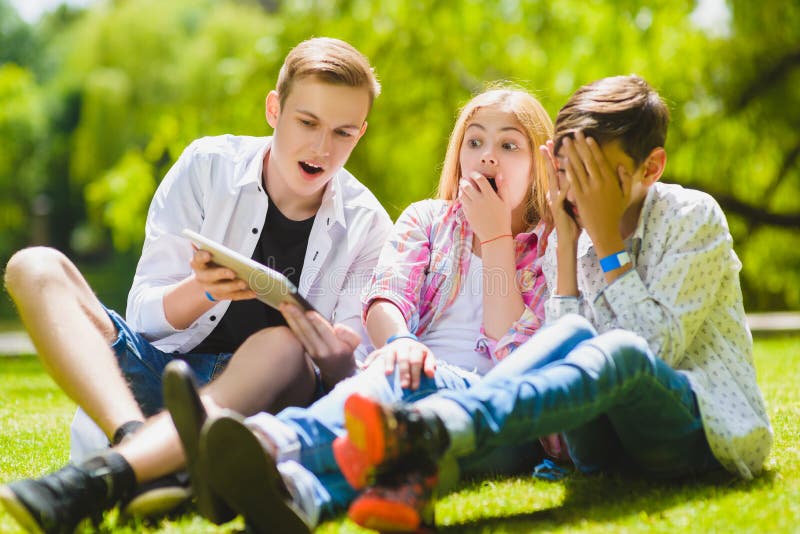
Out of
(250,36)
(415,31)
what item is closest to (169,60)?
(250,36)

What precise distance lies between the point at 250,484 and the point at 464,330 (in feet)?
3.96

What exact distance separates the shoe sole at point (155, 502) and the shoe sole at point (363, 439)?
0.45 m

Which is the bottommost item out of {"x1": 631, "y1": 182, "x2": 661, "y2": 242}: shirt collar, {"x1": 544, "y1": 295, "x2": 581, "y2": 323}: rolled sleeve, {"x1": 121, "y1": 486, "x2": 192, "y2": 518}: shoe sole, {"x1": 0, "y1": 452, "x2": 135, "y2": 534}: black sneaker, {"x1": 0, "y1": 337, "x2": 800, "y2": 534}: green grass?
{"x1": 0, "y1": 337, "x2": 800, "y2": 534}: green grass

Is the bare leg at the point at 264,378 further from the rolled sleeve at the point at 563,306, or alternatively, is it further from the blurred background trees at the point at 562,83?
the blurred background trees at the point at 562,83

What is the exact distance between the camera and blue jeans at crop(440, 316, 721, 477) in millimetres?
2092

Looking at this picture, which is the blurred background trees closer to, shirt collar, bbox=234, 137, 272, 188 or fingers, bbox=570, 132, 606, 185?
shirt collar, bbox=234, 137, 272, 188

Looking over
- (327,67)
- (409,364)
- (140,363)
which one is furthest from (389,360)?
(327,67)

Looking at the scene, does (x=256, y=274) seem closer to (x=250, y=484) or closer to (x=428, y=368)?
(x=428, y=368)

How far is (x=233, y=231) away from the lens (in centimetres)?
336

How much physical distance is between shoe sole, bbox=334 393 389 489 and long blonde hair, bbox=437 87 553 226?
1449 mm

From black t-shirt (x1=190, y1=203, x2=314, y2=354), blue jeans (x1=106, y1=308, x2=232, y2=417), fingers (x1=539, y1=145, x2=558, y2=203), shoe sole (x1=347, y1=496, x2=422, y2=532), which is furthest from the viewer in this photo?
black t-shirt (x1=190, y1=203, x2=314, y2=354)

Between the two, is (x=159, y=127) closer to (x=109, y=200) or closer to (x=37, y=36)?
(x=109, y=200)

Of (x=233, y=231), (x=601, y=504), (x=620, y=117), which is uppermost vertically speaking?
(x=620, y=117)

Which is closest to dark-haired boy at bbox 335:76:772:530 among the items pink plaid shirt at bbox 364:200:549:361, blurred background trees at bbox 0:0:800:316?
pink plaid shirt at bbox 364:200:549:361
